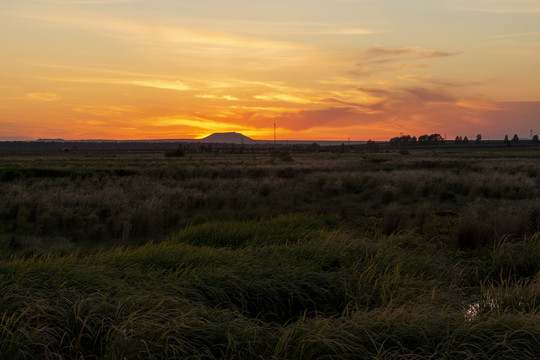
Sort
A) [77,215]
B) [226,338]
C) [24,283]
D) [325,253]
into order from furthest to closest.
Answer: [77,215]
[325,253]
[24,283]
[226,338]

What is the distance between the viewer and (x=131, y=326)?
4.62m

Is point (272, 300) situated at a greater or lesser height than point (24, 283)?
lesser

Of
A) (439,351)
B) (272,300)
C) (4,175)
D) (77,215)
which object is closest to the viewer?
(439,351)

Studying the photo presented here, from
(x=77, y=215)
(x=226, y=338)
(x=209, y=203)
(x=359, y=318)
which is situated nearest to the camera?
(x=226, y=338)

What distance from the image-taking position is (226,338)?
4.80 metres

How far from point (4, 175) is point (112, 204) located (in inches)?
644

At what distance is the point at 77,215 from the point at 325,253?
9915 mm

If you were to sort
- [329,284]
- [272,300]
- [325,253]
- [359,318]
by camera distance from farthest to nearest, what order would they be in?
1. [325,253]
2. [329,284]
3. [272,300]
4. [359,318]

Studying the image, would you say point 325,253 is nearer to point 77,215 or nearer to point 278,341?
point 278,341

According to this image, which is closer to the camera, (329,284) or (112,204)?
(329,284)

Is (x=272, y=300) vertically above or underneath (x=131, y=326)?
underneath

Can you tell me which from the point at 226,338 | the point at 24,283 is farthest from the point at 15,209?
the point at 226,338

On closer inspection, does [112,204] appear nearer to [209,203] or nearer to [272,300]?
[209,203]

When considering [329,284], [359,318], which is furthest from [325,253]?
[359,318]
